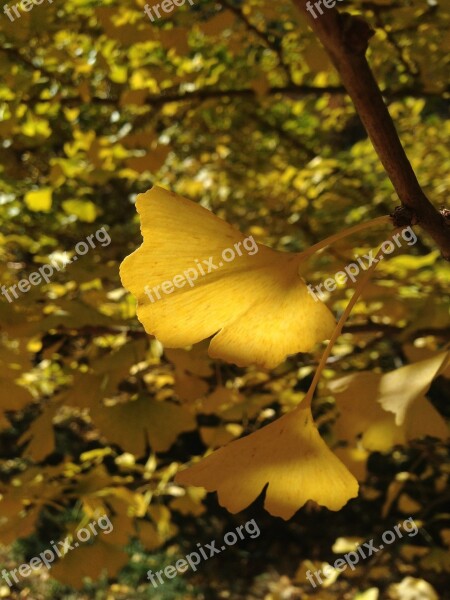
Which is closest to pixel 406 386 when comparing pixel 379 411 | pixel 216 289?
pixel 379 411

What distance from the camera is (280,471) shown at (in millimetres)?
486

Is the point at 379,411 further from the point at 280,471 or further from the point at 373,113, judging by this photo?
the point at 373,113

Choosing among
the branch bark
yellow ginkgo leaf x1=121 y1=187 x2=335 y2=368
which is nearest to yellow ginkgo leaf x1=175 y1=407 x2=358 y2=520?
yellow ginkgo leaf x1=121 y1=187 x2=335 y2=368

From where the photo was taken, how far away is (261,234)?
1688mm

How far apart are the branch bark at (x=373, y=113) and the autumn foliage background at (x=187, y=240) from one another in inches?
13.8

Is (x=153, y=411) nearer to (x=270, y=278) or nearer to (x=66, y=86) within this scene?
(x=270, y=278)

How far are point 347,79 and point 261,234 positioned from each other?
1.28 m

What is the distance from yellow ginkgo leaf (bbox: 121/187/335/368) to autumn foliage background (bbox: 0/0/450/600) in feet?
0.97

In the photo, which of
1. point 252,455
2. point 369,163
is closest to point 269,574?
point 369,163

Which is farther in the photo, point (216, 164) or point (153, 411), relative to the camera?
point (216, 164)

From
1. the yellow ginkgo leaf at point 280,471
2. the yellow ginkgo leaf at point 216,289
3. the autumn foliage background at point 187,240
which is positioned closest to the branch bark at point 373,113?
the yellow ginkgo leaf at point 216,289

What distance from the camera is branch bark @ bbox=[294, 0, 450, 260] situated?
0.39 m

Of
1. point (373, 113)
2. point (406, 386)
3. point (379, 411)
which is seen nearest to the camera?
point (373, 113)

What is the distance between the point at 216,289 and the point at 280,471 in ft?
0.54
